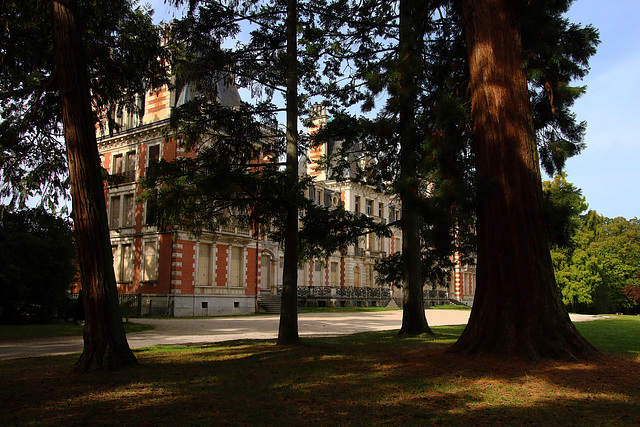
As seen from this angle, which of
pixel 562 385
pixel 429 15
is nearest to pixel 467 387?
pixel 562 385

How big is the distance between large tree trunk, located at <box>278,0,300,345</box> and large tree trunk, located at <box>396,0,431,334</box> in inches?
90.5

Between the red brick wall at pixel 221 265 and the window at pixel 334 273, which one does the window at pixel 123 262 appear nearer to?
the red brick wall at pixel 221 265

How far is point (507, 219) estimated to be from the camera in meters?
7.33

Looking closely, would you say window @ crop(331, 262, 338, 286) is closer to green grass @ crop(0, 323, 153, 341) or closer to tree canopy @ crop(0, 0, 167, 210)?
green grass @ crop(0, 323, 153, 341)

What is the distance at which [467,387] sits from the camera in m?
5.45

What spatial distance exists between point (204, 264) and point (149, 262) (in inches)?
116

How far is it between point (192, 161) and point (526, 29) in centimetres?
667

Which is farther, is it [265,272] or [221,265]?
[265,272]

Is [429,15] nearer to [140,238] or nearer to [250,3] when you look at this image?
→ [250,3]

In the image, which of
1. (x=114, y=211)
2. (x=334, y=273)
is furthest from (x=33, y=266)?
(x=334, y=273)

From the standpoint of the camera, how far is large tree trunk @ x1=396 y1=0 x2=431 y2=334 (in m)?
9.51

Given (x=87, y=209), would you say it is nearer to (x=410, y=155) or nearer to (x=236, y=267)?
(x=410, y=155)


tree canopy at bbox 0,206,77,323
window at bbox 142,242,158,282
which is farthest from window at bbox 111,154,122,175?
tree canopy at bbox 0,206,77,323

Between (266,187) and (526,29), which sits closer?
(526,29)
